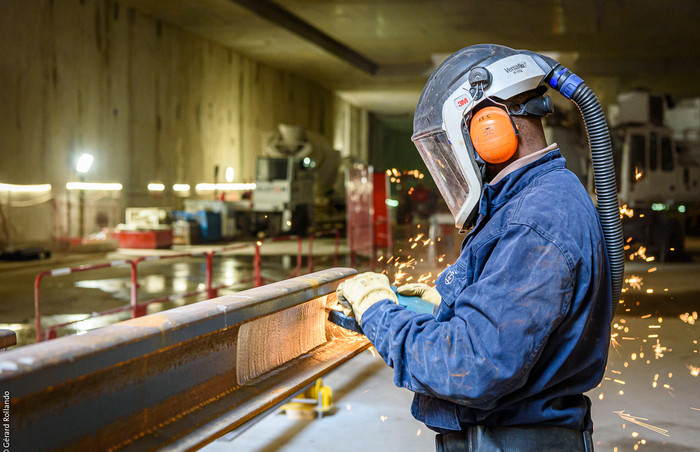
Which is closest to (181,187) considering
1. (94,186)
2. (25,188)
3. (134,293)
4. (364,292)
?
(94,186)

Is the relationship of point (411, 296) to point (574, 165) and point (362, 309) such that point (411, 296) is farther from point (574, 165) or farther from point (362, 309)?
point (574, 165)

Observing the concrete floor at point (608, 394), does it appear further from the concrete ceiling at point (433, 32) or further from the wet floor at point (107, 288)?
the concrete ceiling at point (433, 32)

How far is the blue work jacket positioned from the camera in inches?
53.9

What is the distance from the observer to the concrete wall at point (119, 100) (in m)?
14.3

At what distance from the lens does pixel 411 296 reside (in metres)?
2.13

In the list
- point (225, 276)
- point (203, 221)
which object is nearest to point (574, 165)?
point (225, 276)

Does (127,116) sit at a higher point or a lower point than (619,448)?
higher

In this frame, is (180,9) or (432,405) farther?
(180,9)

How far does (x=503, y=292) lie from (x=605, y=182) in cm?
55

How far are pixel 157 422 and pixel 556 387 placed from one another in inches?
39.2

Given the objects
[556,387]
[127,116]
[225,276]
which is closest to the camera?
[556,387]

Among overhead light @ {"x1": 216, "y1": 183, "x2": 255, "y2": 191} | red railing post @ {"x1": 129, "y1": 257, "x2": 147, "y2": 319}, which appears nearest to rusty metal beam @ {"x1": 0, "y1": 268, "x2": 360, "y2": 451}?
red railing post @ {"x1": 129, "y1": 257, "x2": 147, "y2": 319}

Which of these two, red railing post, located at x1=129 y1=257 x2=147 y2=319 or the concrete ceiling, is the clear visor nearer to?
red railing post, located at x1=129 y1=257 x2=147 y2=319

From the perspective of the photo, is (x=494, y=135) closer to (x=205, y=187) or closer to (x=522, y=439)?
(x=522, y=439)
